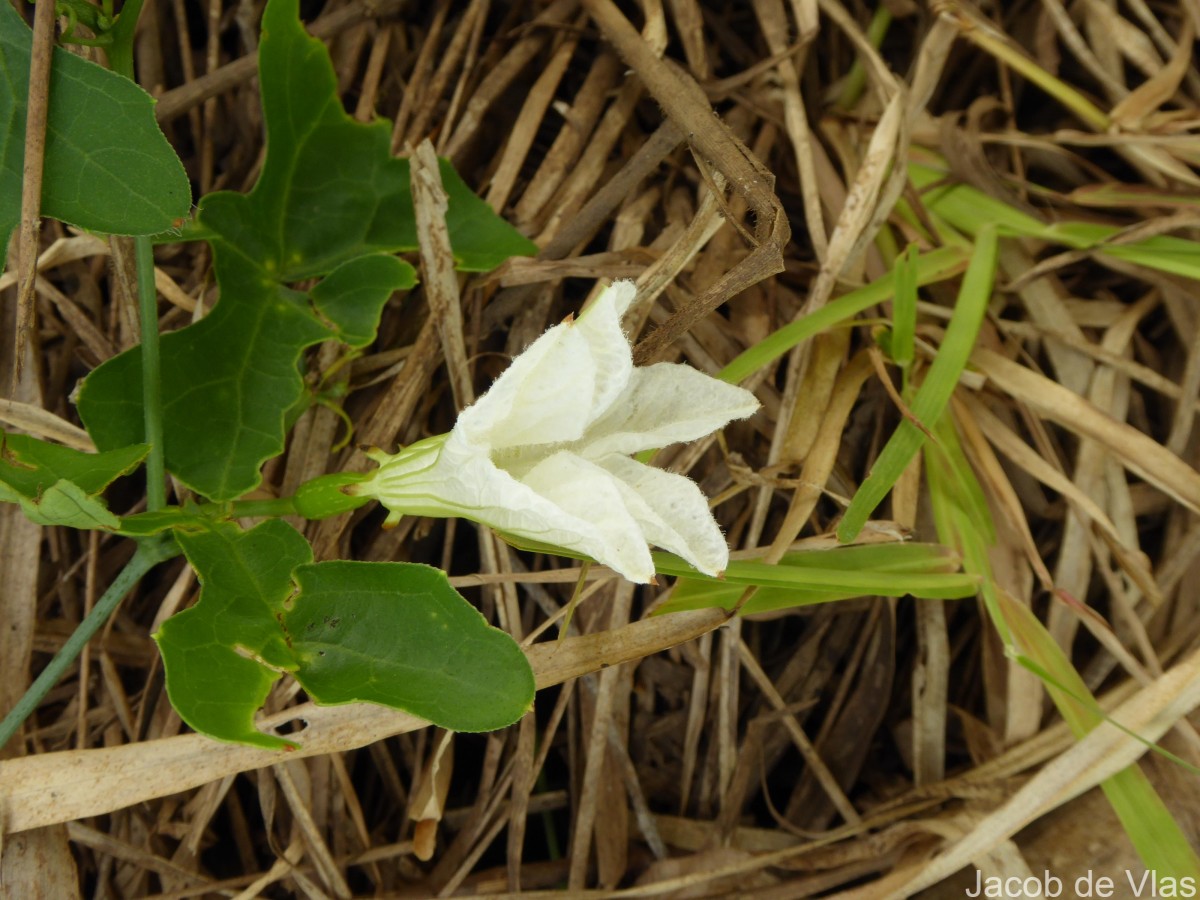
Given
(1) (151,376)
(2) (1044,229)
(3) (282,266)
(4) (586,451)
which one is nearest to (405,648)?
(4) (586,451)

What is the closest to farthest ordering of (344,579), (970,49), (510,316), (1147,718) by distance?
(344,579), (1147,718), (510,316), (970,49)

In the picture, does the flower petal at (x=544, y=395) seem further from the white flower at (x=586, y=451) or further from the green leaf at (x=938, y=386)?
the green leaf at (x=938, y=386)

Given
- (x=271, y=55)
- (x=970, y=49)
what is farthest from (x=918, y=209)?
(x=271, y=55)

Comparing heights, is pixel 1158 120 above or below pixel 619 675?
above

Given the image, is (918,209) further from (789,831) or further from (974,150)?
(789,831)

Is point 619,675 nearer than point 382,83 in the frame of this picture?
Yes
